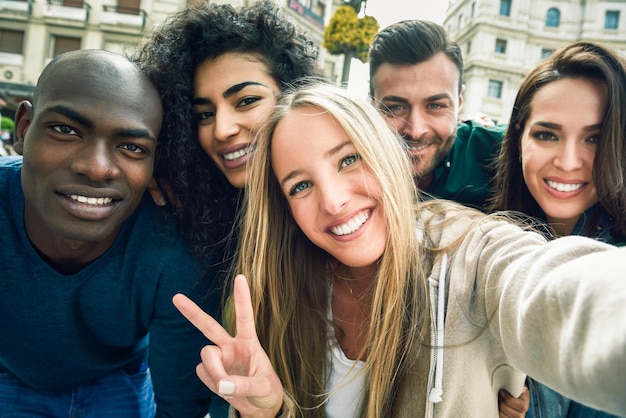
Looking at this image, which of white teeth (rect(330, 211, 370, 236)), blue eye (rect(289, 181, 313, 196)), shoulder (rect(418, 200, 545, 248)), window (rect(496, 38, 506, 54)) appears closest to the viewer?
shoulder (rect(418, 200, 545, 248))

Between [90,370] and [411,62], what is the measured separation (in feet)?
8.18

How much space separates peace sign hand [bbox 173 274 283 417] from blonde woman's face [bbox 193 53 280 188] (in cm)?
80

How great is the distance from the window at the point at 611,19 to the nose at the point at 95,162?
3363cm

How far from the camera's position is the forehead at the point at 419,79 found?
104 inches

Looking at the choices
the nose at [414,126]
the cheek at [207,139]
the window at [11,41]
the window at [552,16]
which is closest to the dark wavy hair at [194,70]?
the cheek at [207,139]

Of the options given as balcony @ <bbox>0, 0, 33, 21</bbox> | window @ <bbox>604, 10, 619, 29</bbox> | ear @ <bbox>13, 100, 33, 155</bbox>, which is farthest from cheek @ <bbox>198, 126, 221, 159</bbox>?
window @ <bbox>604, 10, 619, 29</bbox>

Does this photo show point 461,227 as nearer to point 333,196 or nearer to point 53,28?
point 333,196

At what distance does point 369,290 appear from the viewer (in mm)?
1671

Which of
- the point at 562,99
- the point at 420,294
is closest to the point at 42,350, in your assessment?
the point at 420,294

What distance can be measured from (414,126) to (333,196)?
128cm

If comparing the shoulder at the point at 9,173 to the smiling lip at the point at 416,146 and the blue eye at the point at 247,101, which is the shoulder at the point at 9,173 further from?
the smiling lip at the point at 416,146

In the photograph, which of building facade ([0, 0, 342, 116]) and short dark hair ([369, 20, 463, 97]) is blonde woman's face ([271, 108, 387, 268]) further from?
building facade ([0, 0, 342, 116])

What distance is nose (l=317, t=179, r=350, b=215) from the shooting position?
1.50 meters

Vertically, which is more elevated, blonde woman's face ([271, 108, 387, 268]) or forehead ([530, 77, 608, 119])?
forehead ([530, 77, 608, 119])
